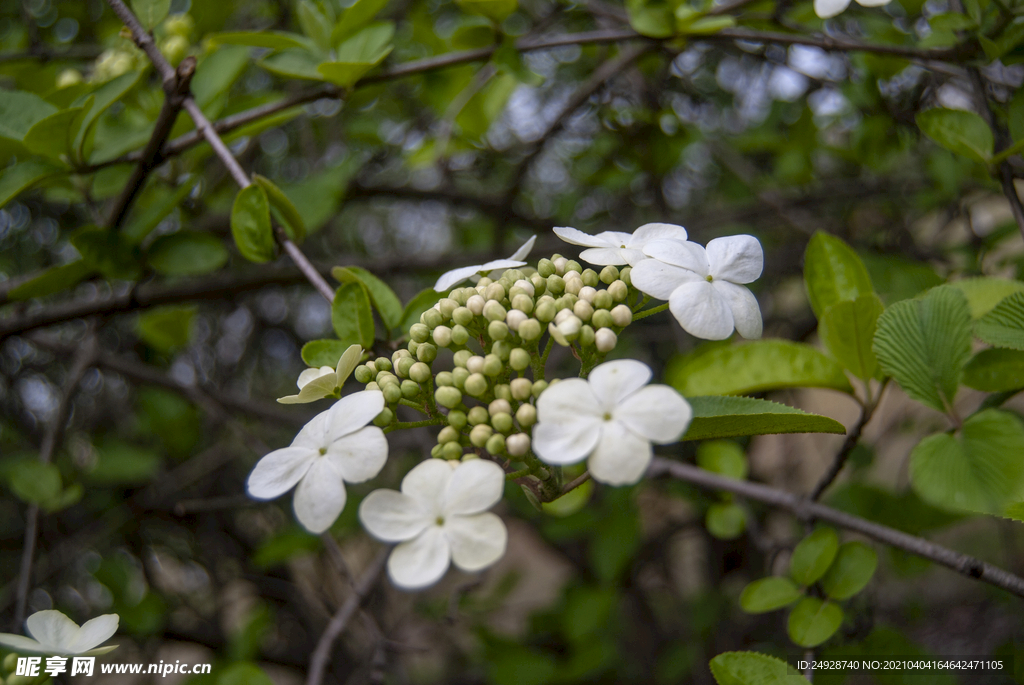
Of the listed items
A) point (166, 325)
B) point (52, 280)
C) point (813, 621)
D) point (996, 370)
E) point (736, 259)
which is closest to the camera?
point (736, 259)

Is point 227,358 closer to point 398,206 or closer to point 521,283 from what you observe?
point 398,206

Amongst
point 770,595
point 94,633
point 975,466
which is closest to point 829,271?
point 975,466

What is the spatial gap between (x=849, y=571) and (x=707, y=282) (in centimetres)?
66

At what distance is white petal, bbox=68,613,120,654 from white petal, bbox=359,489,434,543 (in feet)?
1.45

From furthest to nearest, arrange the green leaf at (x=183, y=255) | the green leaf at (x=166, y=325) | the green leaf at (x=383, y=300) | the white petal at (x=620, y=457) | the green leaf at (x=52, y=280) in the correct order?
1. the green leaf at (x=166, y=325)
2. the green leaf at (x=183, y=255)
3. the green leaf at (x=52, y=280)
4. the green leaf at (x=383, y=300)
5. the white petal at (x=620, y=457)

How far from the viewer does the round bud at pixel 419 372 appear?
33.9 inches

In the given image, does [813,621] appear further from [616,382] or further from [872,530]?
[616,382]

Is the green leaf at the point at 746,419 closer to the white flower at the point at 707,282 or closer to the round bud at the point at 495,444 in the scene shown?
the white flower at the point at 707,282

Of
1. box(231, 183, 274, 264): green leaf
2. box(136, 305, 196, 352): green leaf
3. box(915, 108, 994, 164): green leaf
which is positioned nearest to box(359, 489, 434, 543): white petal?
box(231, 183, 274, 264): green leaf

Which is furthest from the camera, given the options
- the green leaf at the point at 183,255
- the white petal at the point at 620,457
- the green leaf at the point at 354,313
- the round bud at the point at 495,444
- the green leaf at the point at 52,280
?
the green leaf at the point at 183,255

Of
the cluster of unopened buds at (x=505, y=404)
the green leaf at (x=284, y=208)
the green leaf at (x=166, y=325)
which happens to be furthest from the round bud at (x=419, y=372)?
the green leaf at (x=166, y=325)

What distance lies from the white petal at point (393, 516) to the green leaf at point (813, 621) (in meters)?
0.74

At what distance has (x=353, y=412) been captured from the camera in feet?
2.57

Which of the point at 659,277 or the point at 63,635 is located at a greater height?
the point at 659,277
